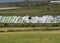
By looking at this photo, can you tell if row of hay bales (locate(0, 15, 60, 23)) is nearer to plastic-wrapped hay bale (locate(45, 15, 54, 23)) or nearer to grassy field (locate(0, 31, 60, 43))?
plastic-wrapped hay bale (locate(45, 15, 54, 23))

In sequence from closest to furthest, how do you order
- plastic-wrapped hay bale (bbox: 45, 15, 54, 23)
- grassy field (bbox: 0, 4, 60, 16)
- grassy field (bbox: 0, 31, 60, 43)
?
grassy field (bbox: 0, 31, 60, 43) → plastic-wrapped hay bale (bbox: 45, 15, 54, 23) → grassy field (bbox: 0, 4, 60, 16)

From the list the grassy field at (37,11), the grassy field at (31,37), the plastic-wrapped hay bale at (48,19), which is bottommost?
the grassy field at (31,37)

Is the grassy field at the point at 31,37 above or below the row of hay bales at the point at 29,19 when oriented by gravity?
below

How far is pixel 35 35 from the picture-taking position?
1.29m

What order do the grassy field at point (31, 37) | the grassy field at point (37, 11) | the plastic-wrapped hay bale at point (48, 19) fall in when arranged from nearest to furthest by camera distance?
the grassy field at point (31, 37) < the plastic-wrapped hay bale at point (48, 19) < the grassy field at point (37, 11)

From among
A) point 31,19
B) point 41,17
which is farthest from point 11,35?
point 41,17

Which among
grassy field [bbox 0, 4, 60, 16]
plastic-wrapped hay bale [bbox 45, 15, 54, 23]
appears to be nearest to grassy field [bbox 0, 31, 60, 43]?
plastic-wrapped hay bale [bbox 45, 15, 54, 23]

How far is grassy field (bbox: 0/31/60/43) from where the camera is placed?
127 centimetres

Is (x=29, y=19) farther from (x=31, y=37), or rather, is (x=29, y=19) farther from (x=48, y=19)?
(x=31, y=37)

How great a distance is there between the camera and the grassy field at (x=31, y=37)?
1.27 meters

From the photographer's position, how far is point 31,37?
1293 millimetres

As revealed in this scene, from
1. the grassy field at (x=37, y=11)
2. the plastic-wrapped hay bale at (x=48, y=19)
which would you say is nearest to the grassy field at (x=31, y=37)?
the plastic-wrapped hay bale at (x=48, y=19)

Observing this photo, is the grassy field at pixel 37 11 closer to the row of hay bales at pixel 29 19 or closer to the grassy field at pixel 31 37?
the row of hay bales at pixel 29 19

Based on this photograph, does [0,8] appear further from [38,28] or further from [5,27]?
[38,28]
